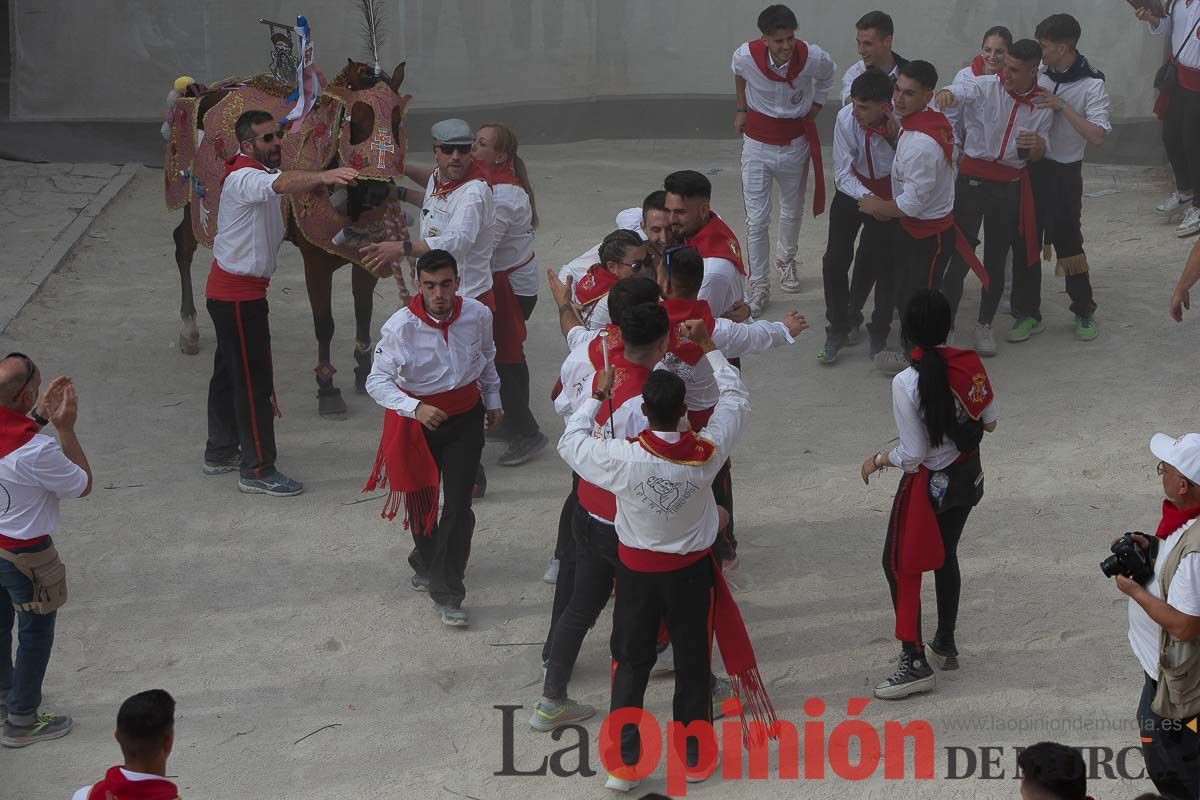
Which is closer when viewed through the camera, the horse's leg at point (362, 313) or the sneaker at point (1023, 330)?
the horse's leg at point (362, 313)

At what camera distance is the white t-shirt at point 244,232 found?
6.42 meters

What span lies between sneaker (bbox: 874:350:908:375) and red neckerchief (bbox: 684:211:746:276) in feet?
7.78

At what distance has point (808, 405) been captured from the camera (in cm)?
761

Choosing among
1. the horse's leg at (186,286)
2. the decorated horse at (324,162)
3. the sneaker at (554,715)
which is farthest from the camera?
the horse's leg at (186,286)

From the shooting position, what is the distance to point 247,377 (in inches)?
261

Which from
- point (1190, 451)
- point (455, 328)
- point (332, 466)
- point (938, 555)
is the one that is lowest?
point (332, 466)

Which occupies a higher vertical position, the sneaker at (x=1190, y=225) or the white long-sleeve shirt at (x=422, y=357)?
the white long-sleeve shirt at (x=422, y=357)

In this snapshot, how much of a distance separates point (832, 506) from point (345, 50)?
6.82m

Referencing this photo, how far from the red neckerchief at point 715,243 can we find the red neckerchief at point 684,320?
62cm

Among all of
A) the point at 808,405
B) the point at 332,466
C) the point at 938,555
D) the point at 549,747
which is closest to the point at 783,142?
the point at 808,405

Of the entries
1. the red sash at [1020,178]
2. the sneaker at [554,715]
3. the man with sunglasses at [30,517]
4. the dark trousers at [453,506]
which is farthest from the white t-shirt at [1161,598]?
the red sash at [1020,178]

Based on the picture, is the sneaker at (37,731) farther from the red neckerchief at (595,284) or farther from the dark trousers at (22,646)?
the red neckerchief at (595,284)

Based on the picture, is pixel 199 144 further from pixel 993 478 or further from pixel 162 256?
pixel 993 478

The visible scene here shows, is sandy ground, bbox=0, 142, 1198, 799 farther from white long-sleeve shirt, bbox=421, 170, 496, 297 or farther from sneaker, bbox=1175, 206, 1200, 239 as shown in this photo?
white long-sleeve shirt, bbox=421, 170, 496, 297
